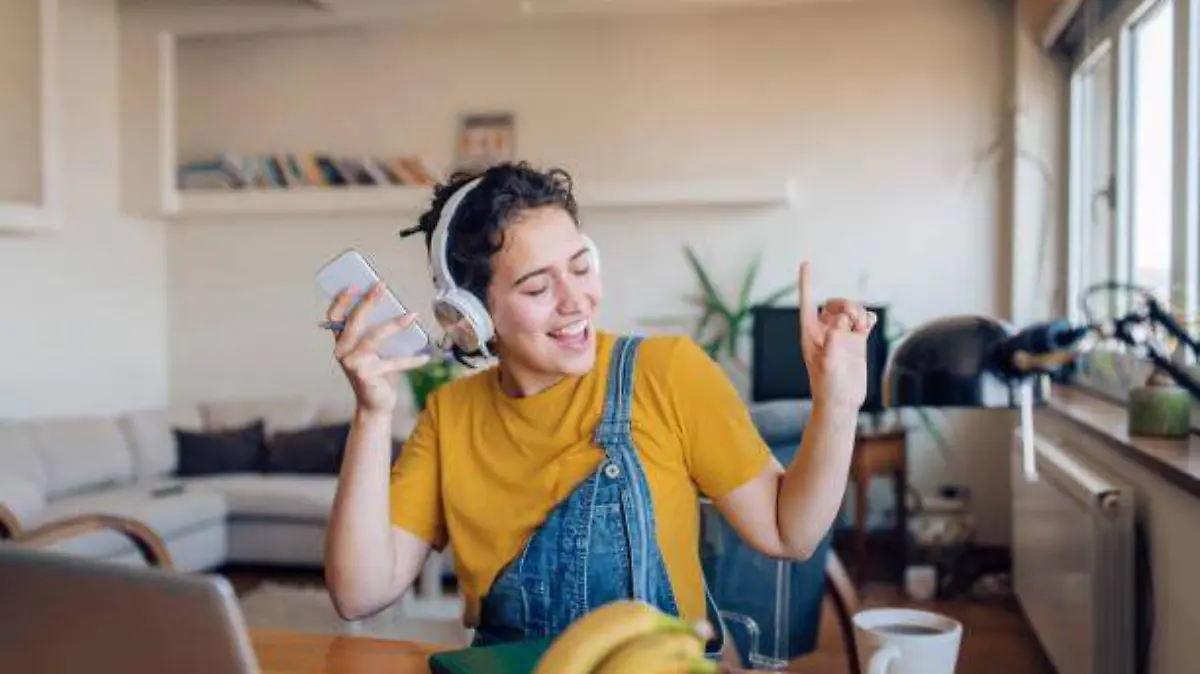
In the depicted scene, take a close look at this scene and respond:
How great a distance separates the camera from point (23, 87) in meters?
5.21

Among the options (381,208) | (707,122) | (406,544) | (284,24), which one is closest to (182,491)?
(381,208)

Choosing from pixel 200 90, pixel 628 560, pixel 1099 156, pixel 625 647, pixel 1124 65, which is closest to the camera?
pixel 625 647

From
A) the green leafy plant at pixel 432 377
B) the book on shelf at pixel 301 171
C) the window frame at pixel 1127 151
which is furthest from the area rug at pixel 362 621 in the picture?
the window frame at pixel 1127 151

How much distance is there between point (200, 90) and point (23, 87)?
1.08 meters

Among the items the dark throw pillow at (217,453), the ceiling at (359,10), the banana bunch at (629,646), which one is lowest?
the dark throw pillow at (217,453)

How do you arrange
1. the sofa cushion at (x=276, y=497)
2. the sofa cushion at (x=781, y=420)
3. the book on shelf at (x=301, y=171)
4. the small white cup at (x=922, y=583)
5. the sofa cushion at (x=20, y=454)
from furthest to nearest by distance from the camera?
the book on shelf at (x=301, y=171) < the sofa cushion at (x=276, y=497) < the small white cup at (x=922, y=583) < the sofa cushion at (x=20, y=454) < the sofa cushion at (x=781, y=420)

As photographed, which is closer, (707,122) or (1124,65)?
(1124,65)

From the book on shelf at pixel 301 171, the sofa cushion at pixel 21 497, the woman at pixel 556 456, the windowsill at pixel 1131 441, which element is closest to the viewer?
the woman at pixel 556 456

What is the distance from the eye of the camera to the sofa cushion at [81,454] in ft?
15.6

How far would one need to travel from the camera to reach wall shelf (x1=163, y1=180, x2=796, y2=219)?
17.6ft

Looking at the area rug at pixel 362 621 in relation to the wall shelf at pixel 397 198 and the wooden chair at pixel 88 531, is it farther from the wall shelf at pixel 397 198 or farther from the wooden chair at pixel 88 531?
the wall shelf at pixel 397 198

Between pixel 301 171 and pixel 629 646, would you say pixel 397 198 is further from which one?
pixel 629 646

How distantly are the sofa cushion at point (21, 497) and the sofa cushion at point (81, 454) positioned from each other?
0.55 m

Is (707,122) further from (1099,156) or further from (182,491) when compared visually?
(182,491)
